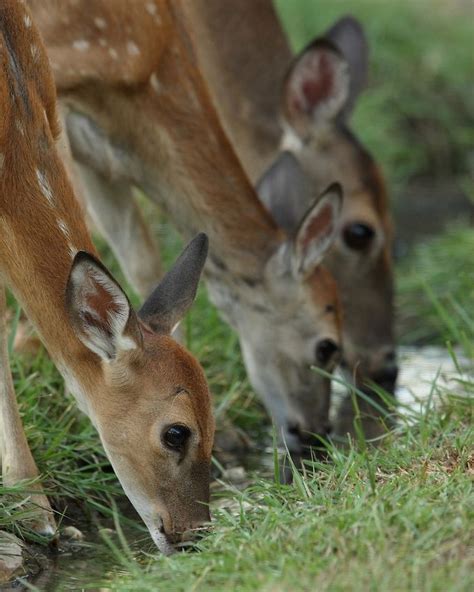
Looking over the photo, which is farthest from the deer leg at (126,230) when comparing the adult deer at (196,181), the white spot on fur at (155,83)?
the white spot on fur at (155,83)

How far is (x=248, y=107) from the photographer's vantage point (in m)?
8.80

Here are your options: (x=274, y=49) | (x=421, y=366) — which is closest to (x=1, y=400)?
(x=421, y=366)

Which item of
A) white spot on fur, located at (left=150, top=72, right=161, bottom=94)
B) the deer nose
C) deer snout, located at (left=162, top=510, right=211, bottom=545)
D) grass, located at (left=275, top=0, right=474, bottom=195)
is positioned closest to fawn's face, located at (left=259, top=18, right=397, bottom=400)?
the deer nose

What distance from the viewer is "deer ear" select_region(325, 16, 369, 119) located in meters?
9.35

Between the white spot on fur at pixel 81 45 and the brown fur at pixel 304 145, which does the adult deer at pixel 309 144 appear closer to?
the brown fur at pixel 304 145

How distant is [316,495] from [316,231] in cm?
232

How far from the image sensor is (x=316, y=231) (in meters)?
7.37

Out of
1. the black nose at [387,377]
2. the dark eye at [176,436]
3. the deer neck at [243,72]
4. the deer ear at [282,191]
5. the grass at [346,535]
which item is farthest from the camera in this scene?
the deer neck at [243,72]

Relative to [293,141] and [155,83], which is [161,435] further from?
[293,141]

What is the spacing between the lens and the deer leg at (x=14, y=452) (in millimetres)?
5727

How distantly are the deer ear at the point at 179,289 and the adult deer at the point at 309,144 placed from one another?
233cm

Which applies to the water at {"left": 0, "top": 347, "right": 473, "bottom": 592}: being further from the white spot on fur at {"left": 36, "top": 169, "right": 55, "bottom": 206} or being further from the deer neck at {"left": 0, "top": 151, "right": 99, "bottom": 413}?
the white spot on fur at {"left": 36, "top": 169, "right": 55, "bottom": 206}

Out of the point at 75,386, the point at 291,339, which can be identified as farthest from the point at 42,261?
the point at 291,339

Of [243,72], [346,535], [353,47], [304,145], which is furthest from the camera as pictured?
[353,47]
